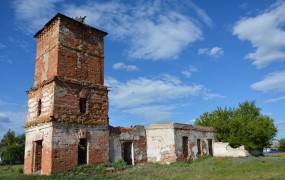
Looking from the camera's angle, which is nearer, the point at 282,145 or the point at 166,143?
the point at 166,143

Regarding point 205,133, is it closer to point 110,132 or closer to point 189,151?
point 189,151

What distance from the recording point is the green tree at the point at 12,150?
3856cm

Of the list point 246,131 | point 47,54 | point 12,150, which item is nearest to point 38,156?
point 47,54

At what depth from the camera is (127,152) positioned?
2003 centimetres

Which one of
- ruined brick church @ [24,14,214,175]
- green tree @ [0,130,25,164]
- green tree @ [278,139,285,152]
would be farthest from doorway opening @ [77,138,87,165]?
green tree @ [278,139,285,152]

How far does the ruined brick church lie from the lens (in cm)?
1592

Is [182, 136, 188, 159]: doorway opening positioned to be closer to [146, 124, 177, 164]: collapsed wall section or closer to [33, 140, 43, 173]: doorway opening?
[146, 124, 177, 164]: collapsed wall section

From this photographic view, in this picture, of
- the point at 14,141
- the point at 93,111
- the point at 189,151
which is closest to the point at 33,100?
the point at 93,111

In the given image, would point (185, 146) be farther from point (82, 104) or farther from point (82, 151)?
point (82, 104)

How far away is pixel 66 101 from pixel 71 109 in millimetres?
542

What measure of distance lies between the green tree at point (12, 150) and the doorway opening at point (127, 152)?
81.2 feet

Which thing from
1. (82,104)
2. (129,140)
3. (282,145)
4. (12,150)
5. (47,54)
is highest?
(47,54)

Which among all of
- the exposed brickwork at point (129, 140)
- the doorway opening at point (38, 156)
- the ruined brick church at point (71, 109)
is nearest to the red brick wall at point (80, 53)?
the ruined brick church at point (71, 109)

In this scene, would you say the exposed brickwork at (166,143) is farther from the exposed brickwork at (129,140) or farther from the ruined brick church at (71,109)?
the exposed brickwork at (129,140)
